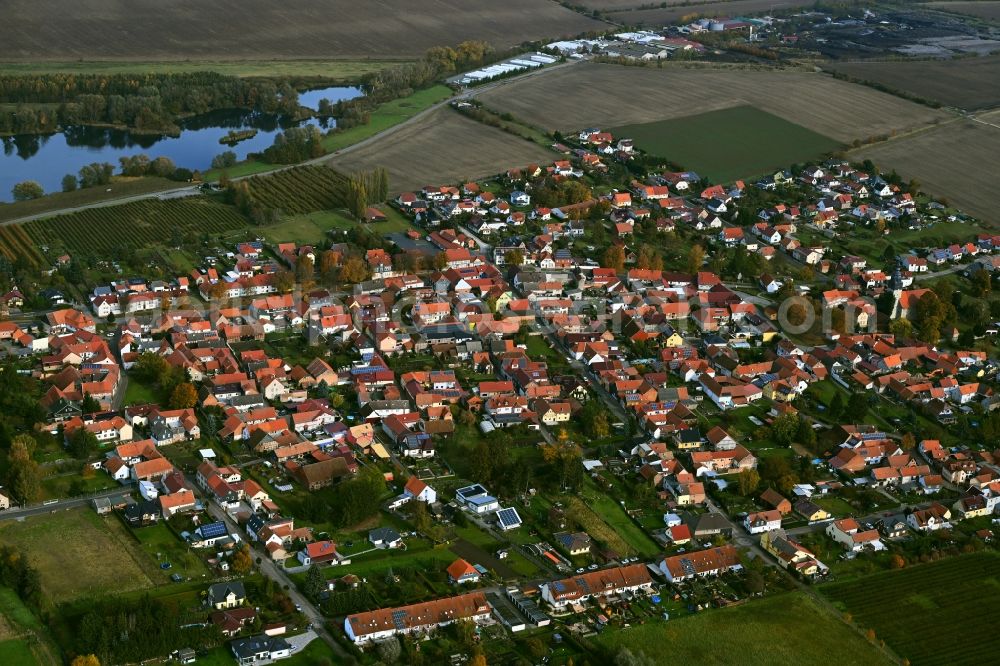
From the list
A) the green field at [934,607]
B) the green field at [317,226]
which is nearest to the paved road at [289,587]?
the green field at [934,607]

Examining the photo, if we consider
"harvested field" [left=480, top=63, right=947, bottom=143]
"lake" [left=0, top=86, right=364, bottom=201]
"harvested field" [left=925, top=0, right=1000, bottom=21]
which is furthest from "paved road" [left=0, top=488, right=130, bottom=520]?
"harvested field" [left=925, top=0, right=1000, bottom=21]

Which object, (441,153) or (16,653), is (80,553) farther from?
(441,153)

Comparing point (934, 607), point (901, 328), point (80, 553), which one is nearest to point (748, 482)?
point (934, 607)

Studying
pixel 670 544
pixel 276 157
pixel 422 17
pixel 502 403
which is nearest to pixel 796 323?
pixel 502 403

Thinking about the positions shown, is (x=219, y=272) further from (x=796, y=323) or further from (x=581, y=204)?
(x=796, y=323)

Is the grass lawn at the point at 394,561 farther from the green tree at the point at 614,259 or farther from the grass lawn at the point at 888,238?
the grass lawn at the point at 888,238

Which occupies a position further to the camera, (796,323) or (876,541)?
(796,323)
